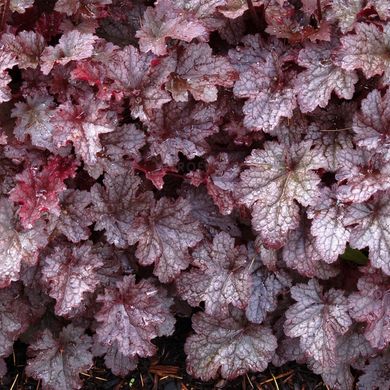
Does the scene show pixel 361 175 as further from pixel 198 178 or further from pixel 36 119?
pixel 36 119

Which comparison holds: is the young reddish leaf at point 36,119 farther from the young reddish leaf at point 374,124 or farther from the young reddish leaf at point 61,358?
the young reddish leaf at point 374,124

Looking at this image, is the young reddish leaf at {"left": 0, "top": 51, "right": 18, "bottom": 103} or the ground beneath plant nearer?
the young reddish leaf at {"left": 0, "top": 51, "right": 18, "bottom": 103}

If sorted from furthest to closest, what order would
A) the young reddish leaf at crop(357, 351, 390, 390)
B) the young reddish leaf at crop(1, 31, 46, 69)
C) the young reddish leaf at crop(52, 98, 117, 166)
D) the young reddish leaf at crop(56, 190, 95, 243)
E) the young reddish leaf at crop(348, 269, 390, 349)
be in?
1. the young reddish leaf at crop(357, 351, 390, 390)
2. the young reddish leaf at crop(348, 269, 390, 349)
3. the young reddish leaf at crop(56, 190, 95, 243)
4. the young reddish leaf at crop(1, 31, 46, 69)
5. the young reddish leaf at crop(52, 98, 117, 166)

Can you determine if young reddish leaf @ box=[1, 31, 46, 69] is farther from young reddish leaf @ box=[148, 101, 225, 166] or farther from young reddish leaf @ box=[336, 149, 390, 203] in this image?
young reddish leaf @ box=[336, 149, 390, 203]

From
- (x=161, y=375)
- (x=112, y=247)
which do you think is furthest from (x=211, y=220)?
(x=161, y=375)

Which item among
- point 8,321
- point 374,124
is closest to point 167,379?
point 8,321

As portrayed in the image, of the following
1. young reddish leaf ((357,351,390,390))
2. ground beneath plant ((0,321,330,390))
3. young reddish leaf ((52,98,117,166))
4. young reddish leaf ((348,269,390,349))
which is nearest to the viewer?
young reddish leaf ((52,98,117,166))

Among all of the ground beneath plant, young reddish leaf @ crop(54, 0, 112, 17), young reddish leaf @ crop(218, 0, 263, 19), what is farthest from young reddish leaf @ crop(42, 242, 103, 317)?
young reddish leaf @ crop(218, 0, 263, 19)

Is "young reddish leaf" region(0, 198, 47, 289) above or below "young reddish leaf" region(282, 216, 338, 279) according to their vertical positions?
above
